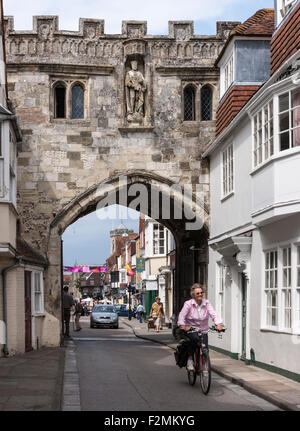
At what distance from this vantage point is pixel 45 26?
833 inches

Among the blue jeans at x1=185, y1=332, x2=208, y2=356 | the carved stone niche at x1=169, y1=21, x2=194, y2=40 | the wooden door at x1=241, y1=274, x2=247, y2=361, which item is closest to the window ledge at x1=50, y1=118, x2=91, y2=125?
the carved stone niche at x1=169, y1=21, x2=194, y2=40

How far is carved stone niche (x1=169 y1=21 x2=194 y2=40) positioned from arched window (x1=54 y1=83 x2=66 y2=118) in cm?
362

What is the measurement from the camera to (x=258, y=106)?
14.6 metres

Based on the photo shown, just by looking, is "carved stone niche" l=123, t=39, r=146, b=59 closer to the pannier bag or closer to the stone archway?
the stone archway

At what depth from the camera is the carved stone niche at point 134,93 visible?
2123 cm

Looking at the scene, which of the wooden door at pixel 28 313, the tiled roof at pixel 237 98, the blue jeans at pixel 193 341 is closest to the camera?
the blue jeans at pixel 193 341

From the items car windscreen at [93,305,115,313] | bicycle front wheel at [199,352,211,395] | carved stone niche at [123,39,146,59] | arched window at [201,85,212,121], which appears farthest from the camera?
car windscreen at [93,305,115,313]

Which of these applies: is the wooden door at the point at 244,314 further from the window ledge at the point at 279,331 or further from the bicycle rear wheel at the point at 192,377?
the bicycle rear wheel at the point at 192,377

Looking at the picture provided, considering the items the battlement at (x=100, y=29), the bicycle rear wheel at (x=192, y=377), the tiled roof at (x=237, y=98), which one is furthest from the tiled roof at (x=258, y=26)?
the bicycle rear wheel at (x=192, y=377)

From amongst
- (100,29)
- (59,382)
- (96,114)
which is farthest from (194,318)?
(100,29)

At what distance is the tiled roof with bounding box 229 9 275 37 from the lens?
19.2 m

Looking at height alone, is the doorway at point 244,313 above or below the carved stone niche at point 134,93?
below

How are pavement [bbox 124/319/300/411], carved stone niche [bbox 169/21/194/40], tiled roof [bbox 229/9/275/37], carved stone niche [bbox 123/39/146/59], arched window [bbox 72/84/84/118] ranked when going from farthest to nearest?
arched window [bbox 72/84/84/118] < carved stone niche [bbox 169/21/194/40] < carved stone niche [bbox 123/39/146/59] < tiled roof [bbox 229/9/275/37] < pavement [bbox 124/319/300/411]
